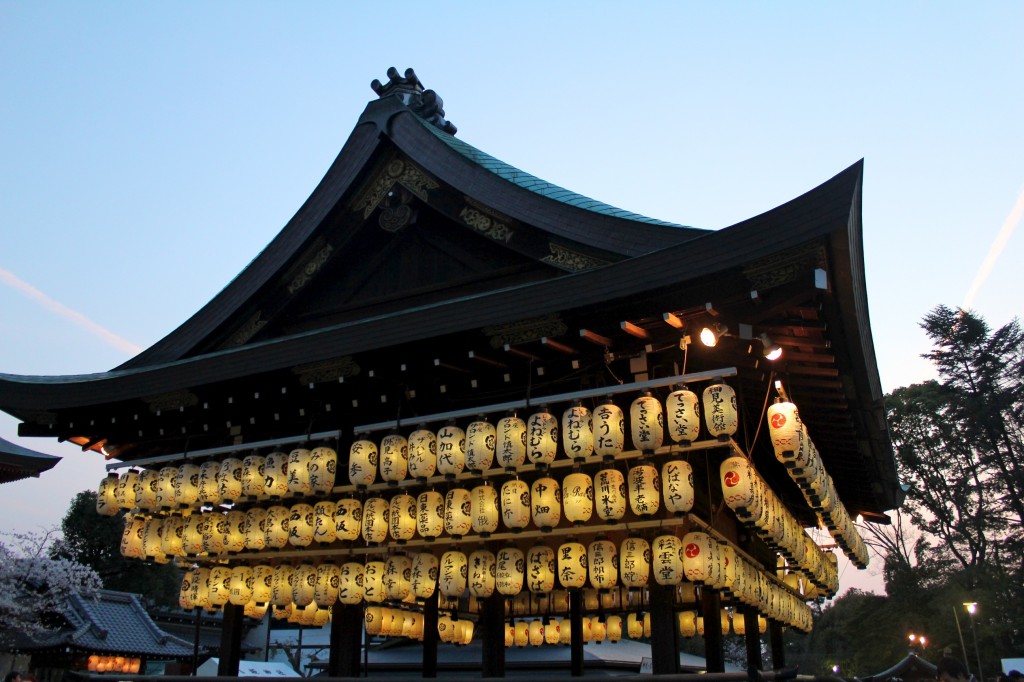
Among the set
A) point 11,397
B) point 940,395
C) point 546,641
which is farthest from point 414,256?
point 940,395

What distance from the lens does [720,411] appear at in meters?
7.24

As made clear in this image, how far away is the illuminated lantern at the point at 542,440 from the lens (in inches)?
311

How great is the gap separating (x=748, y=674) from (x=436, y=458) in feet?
13.3

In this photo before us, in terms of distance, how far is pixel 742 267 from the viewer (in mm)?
6648

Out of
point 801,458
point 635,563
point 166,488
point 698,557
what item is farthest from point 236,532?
point 801,458

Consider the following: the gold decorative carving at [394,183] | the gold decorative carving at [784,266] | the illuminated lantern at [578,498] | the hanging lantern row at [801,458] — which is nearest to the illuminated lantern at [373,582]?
the illuminated lantern at [578,498]

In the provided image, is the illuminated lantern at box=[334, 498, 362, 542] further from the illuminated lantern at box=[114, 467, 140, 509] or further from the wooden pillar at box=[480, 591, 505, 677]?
the illuminated lantern at box=[114, 467, 140, 509]

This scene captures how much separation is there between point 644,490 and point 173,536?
7.31 m

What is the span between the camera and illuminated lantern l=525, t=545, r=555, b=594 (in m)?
8.37

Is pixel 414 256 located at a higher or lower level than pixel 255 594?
higher

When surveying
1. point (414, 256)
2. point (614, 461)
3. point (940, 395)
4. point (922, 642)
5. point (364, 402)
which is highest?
point (940, 395)

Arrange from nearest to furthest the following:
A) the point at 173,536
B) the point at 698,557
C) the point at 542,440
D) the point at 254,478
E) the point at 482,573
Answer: the point at 698,557 → the point at 542,440 → the point at 482,573 → the point at 254,478 → the point at 173,536

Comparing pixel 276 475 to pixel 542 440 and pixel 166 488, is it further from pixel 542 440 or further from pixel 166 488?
pixel 542 440

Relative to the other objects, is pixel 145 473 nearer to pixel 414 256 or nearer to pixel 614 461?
pixel 414 256
